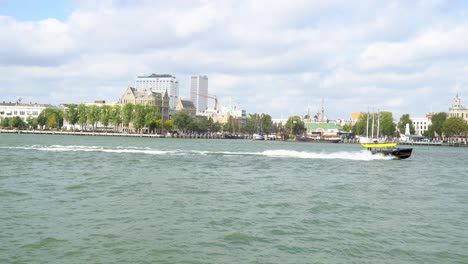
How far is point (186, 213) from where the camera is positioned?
22875mm

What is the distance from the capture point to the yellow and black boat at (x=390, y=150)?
2584 inches

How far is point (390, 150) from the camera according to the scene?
66.8 meters

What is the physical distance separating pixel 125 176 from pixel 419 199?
19743 mm

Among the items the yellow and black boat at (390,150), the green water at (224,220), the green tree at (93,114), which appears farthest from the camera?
the green tree at (93,114)

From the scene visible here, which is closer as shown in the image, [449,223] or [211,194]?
[449,223]

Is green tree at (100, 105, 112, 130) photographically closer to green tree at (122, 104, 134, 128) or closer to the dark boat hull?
green tree at (122, 104, 134, 128)

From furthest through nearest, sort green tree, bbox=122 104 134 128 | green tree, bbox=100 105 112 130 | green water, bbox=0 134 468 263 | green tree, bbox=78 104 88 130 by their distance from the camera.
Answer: green tree, bbox=78 104 88 130 < green tree, bbox=100 105 112 130 < green tree, bbox=122 104 134 128 < green water, bbox=0 134 468 263

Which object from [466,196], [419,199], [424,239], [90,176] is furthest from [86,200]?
[466,196]

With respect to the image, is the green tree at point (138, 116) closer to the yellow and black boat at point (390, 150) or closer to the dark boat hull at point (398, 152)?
the yellow and black boat at point (390, 150)

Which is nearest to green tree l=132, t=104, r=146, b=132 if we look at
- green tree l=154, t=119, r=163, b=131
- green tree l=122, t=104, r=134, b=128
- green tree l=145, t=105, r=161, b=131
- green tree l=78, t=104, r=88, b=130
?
green tree l=122, t=104, r=134, b=128

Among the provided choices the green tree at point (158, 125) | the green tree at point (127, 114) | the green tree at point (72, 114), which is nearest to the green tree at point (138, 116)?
the green tree at point (127, 114)

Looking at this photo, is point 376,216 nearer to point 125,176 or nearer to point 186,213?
point 186,213

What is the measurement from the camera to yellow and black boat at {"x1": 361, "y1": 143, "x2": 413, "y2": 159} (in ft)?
215

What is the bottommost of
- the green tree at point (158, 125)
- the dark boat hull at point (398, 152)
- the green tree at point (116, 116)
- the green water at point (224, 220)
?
the green water at point (224, 220)
